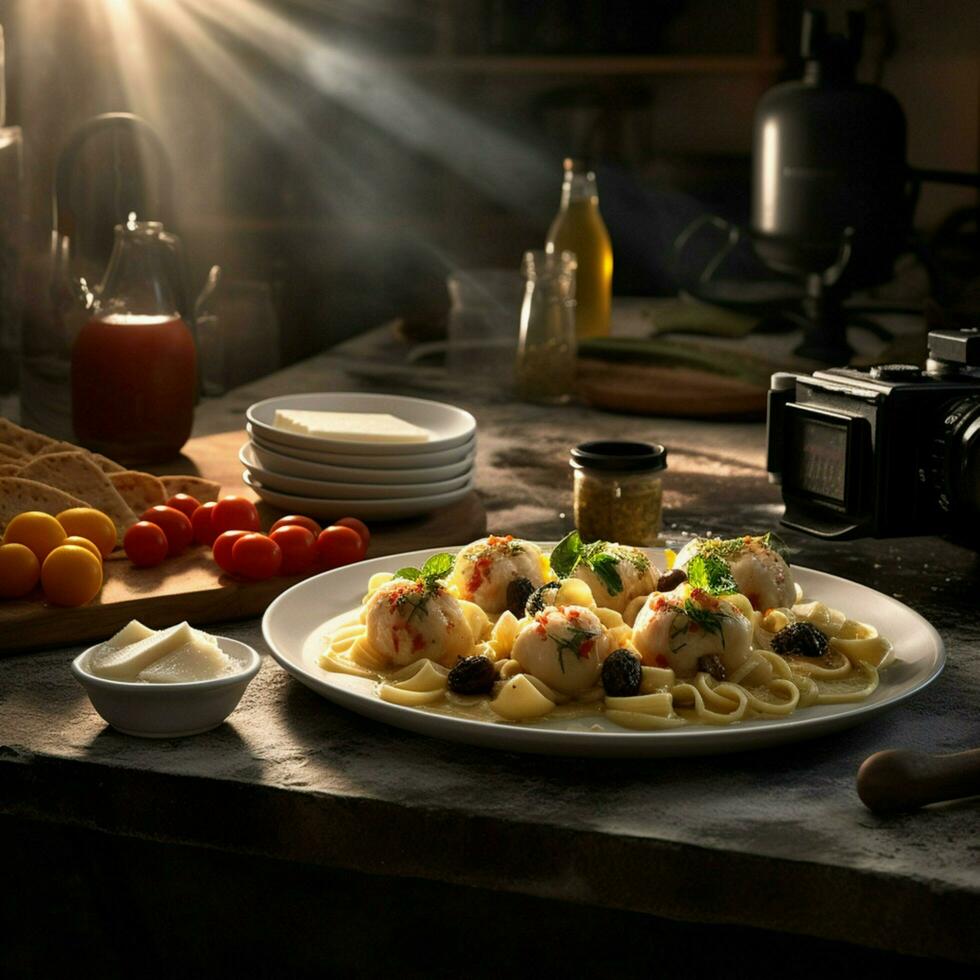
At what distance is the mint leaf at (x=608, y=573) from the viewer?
50.3 inches

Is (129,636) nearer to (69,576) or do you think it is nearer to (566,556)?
(69,576)

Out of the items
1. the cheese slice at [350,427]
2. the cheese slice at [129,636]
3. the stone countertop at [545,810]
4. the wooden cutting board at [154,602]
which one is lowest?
the stone countertop at [545,810]

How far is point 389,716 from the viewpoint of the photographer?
110cm

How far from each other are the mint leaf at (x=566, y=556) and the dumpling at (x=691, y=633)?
15 cm

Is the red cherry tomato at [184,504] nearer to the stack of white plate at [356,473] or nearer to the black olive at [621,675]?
the stack of white plate at [356,473]

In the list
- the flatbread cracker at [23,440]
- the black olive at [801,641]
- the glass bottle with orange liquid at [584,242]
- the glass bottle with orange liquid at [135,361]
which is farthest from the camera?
the glass bottle with orange liquid at [584,242]

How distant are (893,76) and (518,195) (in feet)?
3.99

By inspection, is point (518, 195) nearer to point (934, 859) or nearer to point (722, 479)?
point (722, 479)

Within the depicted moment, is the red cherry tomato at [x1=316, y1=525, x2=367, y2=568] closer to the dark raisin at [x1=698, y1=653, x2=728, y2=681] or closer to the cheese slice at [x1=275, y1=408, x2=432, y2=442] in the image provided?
the cheese slice at [x1=275, y1=408, x2=432, y2=442]

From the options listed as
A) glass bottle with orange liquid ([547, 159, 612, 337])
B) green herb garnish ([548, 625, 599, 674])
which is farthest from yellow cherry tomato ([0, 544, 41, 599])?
glass bottle with orange liquid ([547, 159, 612, 337])

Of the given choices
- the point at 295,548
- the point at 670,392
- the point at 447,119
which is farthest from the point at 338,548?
the point at 447,119

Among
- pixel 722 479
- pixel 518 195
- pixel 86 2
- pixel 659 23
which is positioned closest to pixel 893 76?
pixel 659 23

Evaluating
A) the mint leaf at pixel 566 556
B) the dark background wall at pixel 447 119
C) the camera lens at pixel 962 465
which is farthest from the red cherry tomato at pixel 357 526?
the dark background wall at pixel 447 119

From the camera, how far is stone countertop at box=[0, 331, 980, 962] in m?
0.95
